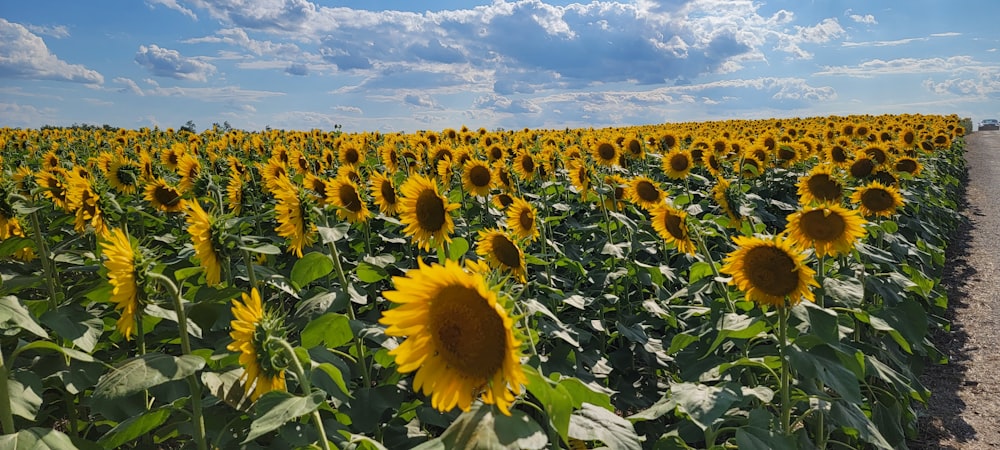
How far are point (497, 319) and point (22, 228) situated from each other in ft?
12.5

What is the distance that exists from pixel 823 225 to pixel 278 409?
3.02 m

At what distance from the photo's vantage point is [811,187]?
5590 millimetres

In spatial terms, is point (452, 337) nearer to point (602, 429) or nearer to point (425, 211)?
point (602, 429)

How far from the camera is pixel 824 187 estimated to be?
5.56 meters

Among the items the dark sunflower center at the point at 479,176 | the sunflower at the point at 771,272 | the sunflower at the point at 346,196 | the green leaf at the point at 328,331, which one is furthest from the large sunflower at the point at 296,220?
the dark sunflower center at the point at 479,176

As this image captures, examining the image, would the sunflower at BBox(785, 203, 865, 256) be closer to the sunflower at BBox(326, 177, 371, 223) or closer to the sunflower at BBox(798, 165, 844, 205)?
the sunflower at BBox(798, 165, 844, 205)

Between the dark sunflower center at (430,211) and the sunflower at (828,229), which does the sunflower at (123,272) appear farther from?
the sunflower at (828,229)

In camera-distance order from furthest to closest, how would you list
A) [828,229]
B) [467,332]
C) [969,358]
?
[969,358] < [828,229] < [467,332]

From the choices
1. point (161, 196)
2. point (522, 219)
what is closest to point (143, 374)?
point (522, 219)

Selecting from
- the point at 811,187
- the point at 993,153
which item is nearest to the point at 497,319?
the point at 811,187

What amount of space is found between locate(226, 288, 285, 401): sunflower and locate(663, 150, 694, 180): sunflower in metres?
6.64

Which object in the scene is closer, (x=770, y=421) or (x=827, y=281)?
(x=770, y=421)

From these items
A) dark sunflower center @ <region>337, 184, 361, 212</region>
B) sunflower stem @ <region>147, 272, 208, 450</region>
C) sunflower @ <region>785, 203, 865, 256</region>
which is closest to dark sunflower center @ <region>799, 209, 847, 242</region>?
sunflower @ <region>785, 203, 865, 256</region>

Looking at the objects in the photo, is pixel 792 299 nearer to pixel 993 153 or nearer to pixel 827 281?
pixel 827 281
